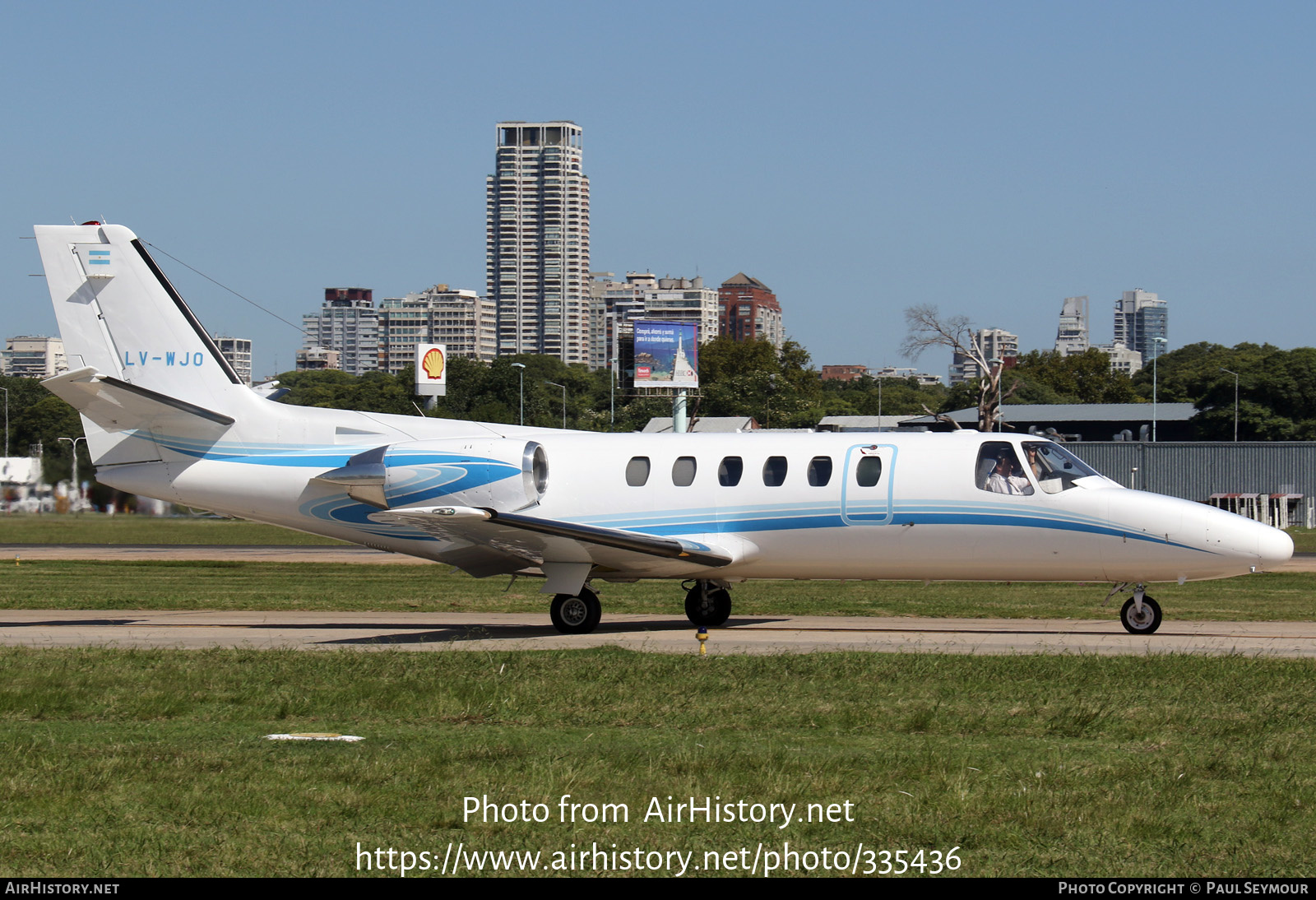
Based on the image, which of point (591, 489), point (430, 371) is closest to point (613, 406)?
point (430, 371)

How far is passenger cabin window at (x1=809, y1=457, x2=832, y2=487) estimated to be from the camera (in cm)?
1856

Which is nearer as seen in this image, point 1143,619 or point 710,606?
point 1143,619

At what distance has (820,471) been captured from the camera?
1866 cm

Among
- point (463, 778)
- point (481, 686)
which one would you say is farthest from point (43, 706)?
point (463, 778)

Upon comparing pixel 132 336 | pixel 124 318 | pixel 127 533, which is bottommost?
pixel 127 533

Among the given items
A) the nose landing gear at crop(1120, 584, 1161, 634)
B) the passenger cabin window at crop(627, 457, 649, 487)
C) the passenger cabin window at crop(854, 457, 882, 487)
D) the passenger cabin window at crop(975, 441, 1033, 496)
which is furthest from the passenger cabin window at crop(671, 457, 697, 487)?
the nose landing gear at crop(1120, 584, 1161, 634)

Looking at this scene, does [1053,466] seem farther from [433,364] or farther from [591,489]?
[433,364]

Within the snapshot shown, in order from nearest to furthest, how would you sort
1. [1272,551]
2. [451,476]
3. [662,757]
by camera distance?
1. [662,757]
2. [1272,551]
3. [451,476]

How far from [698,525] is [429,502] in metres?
3.92

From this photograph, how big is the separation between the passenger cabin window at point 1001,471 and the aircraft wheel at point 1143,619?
226cm

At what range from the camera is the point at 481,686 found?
41.9 ft

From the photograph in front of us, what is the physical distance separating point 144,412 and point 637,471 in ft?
25.9

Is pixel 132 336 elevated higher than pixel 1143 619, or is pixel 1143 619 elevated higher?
pixel 132 336

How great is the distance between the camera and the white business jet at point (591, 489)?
17.8m
